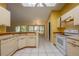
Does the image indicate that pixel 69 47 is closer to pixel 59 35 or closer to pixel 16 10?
pixel 59 35

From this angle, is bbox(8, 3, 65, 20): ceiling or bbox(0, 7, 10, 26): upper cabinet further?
bbox(8, 3, 65, 20): ceiling

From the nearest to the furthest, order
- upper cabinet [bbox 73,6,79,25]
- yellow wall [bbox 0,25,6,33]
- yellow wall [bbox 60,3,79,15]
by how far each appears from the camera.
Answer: yellow wall [bbox 60,3,79,15] → upper cabinet [bbox 73,6,79,25] → yellow wall [bbox 0,25,6,33]

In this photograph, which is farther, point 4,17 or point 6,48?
point 6,48

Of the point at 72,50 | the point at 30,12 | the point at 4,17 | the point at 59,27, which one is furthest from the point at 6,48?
the point at 72,50

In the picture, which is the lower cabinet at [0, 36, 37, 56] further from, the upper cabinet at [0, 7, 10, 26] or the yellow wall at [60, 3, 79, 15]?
the yellow wall at [60, 3, 79, 15]

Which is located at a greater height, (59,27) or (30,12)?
(30,12)

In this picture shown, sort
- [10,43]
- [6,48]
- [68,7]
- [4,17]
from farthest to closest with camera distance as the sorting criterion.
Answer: [10,43], [6,48], [4,17], [68,7]

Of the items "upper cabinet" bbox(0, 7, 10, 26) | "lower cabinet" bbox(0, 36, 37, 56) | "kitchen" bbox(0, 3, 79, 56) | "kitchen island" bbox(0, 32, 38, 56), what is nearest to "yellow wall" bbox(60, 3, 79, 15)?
"kitchen" bbox(0, 3, 79, 56)

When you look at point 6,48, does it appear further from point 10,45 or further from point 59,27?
point 59,27

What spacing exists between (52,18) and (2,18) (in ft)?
2.94

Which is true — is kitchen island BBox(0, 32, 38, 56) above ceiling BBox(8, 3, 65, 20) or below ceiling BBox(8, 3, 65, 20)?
below

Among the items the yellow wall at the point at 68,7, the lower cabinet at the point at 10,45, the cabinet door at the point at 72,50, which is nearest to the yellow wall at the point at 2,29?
the lower cabinet at the point at 10,45

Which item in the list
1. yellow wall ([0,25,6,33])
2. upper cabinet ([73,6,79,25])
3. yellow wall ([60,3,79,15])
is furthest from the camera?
yellow wall ([0,25,6,33])

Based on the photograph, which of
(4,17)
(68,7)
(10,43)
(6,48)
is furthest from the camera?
(10,43)
